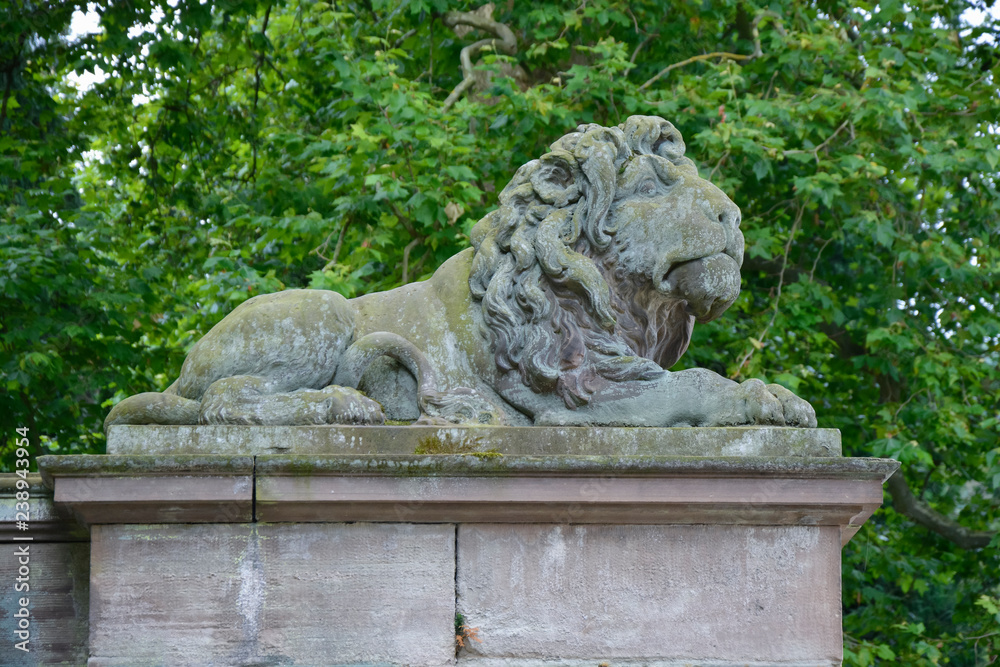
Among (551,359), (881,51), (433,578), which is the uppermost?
(881,51)

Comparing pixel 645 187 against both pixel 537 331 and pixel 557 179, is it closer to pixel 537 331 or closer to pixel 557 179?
pixel 557 179

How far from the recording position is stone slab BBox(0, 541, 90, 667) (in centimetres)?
434

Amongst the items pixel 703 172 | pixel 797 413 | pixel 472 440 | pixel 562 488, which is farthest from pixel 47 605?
pixel 703 172

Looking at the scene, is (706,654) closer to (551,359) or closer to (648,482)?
(648,482)

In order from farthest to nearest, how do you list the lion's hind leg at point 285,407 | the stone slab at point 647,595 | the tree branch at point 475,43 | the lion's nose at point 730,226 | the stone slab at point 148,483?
the tree branch at point 475,43
the lion's nose at point 730,226
the lion's hind leg at point 285,407
the stone slab at point 647,595
the stone slab at point 148,483

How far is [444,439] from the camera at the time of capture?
4082mm

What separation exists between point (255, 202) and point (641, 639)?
6903 mm

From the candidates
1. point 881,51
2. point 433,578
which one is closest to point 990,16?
point 881,51

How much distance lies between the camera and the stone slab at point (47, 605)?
4336 millimetres

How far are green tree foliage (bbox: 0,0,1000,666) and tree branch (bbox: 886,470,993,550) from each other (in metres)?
0.02

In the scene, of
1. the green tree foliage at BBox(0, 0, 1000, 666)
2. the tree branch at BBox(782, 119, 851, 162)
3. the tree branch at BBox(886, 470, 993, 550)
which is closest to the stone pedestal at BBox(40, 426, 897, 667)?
the green tree foliage at BBox(0, 0, 1000, 666)

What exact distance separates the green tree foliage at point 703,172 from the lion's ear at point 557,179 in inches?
142

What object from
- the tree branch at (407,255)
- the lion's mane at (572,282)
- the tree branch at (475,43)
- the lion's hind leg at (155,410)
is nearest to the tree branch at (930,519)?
the tree branch at (407,255)

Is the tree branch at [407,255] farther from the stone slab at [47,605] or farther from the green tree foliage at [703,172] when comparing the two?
the stone slab at [47,605]
